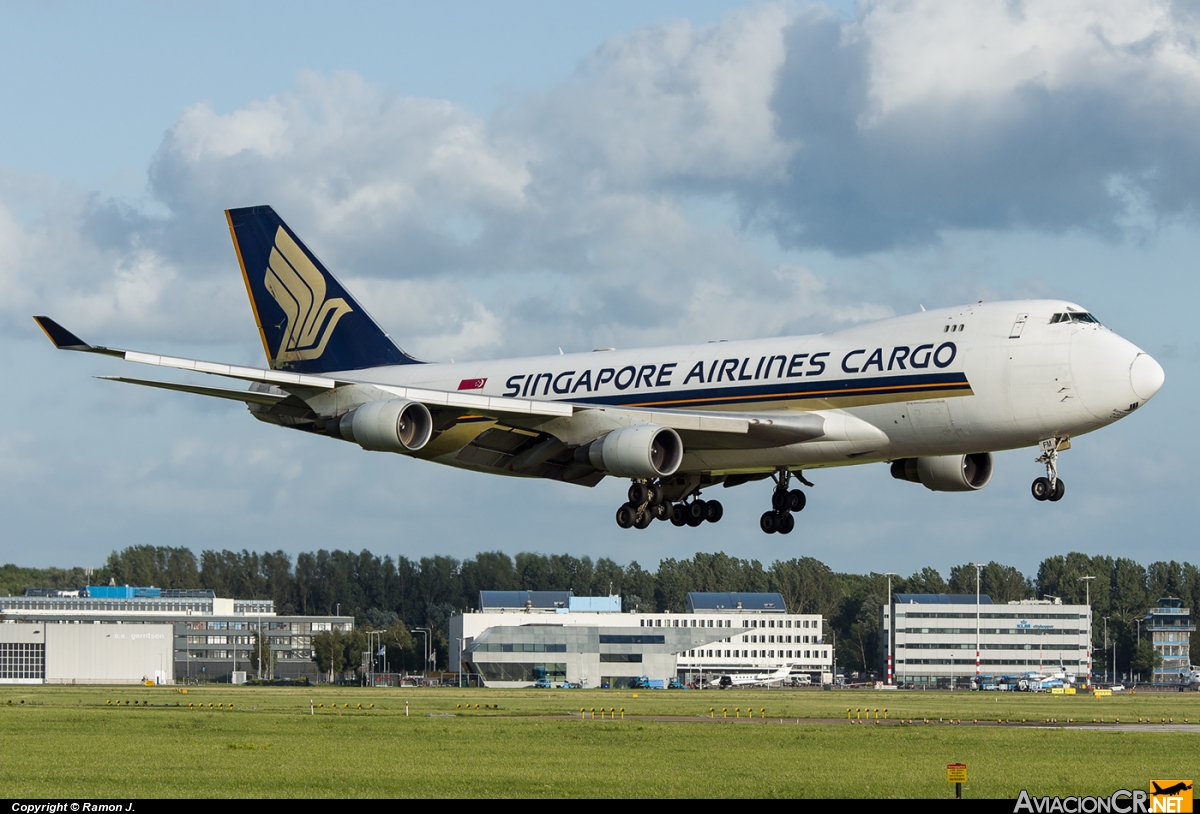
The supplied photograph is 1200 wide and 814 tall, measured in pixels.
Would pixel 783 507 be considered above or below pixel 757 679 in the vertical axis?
above

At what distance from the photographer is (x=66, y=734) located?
6831cm

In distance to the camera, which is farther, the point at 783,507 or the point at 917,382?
the point at 783,507

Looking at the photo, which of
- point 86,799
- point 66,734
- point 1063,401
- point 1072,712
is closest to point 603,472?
point 1063,401

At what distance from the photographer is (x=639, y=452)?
4994 cm

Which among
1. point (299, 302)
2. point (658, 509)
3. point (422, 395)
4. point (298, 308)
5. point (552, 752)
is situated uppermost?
point (299, 302)

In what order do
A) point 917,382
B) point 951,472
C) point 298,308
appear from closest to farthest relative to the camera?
point 917,382 < point 951,472 < point 298,308

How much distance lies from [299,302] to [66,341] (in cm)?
1907

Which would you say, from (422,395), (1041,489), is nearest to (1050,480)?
(1041,489)

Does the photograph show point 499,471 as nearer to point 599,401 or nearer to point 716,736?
point 599,401

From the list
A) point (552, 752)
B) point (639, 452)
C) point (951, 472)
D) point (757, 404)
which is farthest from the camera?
point (552, 752)

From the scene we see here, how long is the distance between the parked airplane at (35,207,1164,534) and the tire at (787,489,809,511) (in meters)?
0.06

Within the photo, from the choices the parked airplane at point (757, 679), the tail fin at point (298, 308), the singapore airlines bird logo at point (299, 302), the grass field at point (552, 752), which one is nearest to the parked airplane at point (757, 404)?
the tail fin at point (298, 308)

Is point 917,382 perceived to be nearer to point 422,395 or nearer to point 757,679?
point 422,395

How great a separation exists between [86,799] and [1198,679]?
186m
